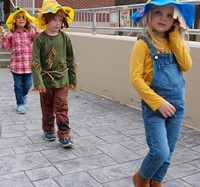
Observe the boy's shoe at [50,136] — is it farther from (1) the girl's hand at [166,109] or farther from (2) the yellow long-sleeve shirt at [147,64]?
(1) the girl's hand at [166,109]

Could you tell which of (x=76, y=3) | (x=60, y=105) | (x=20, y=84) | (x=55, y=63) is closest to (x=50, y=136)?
(x=60, y=105)

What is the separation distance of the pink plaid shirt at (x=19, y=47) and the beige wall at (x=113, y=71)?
158 centimetres

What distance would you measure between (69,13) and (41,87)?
37.7 inches

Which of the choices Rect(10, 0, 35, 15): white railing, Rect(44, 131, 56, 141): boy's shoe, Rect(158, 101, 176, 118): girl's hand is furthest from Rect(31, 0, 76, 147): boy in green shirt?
Rect(10, 0, 35, 15): white railing

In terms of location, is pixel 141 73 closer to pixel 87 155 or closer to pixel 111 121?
pixel 87 155

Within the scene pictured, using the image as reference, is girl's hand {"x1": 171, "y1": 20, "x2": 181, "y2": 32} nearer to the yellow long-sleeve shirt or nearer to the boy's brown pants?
the yellow long-sleeve shirt

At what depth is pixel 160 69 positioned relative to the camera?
2.88m

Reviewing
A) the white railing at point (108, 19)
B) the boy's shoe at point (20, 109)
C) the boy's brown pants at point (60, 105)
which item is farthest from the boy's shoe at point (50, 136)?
the white railing at point (108, 19)

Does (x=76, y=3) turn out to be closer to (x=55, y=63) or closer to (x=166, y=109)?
(x=55, y=63)

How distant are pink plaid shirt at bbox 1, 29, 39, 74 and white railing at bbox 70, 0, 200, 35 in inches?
66.7

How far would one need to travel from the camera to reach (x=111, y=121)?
227 inches

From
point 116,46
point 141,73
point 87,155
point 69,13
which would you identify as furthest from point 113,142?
point 116,46

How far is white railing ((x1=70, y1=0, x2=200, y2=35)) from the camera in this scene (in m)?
6.65

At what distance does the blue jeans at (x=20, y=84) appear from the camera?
6191 mm
